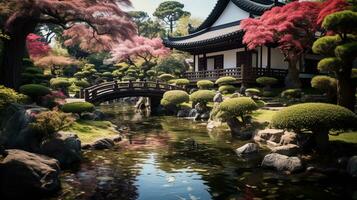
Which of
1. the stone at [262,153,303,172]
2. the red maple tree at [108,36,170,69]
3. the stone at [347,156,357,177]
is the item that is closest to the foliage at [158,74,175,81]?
the red maple tree at [108,36,170,69]

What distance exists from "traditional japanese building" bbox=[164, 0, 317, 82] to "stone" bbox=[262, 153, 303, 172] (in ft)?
57.0

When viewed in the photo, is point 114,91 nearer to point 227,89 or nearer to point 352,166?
point 227,89

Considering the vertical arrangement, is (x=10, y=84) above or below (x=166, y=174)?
above

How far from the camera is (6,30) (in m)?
19.2

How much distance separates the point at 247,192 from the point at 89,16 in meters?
13.7

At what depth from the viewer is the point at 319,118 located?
472 inches

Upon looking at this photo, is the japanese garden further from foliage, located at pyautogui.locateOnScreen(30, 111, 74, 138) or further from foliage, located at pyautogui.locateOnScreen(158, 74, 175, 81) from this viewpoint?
foliage, located at pyautogui.locateOnScreen(158, 74, 175, 81)

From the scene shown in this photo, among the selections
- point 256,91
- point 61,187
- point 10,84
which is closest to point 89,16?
point 10,84

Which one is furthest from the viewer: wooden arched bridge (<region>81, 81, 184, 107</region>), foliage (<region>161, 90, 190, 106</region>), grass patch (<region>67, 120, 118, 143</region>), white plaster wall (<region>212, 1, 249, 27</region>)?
white plaster wall (<region>212, 1, 249, 27</region>)

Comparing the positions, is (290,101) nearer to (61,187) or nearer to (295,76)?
(295,76)

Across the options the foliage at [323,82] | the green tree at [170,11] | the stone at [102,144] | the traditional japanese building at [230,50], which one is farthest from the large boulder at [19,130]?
the green tree at [170,11]

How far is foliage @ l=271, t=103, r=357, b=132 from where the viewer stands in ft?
39.2

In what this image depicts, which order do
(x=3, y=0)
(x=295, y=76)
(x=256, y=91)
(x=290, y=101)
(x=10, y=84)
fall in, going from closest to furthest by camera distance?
(x=3, y=0), (x=10, y=84), (x=290, y=101), (x=256, y=91), (x=295, y=76)

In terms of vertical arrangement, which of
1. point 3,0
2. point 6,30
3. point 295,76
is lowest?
point 295,76
